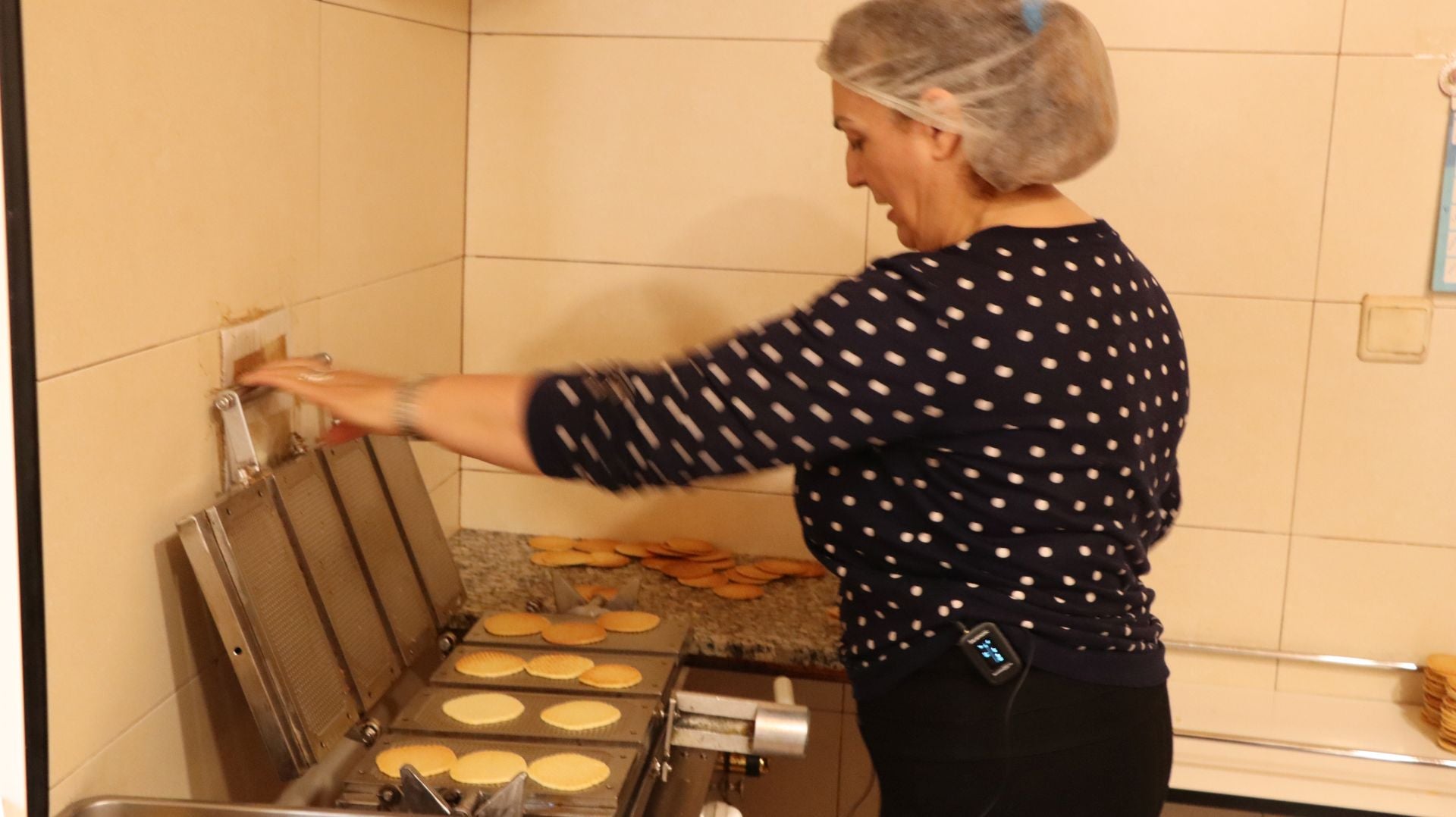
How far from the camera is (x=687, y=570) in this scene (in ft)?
6.15

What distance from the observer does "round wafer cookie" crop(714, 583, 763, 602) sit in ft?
5.85

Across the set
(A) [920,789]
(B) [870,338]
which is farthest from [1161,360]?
(A) [920,789]

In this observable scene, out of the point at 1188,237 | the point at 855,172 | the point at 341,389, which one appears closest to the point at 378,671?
the point at 341,389

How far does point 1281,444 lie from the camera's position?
6.19 ft

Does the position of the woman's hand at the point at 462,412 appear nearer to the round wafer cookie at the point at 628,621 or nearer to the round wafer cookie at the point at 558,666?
the round wafer cookie at the point at 558,666

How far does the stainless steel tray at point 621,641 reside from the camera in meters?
1.42

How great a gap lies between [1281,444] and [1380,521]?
0.17 meters

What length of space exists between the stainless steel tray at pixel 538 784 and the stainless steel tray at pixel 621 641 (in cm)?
24

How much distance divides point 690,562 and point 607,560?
12cm

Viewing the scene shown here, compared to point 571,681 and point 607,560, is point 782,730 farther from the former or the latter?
point 607,560

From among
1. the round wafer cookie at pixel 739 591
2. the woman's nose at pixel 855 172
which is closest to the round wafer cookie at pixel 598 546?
the round wafer cookie at pixel 739 591

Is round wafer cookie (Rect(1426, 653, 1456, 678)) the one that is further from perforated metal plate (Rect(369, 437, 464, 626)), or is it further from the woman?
perforated metal plate (Rect(369, 437, 464, 626))

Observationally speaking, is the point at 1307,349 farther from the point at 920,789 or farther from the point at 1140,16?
the point at 920,789

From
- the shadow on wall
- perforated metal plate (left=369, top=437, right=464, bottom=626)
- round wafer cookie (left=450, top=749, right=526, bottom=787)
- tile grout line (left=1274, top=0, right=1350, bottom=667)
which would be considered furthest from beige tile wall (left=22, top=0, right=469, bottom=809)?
tile grout line (left=1274, top=0, right=1350, bottom=667)
